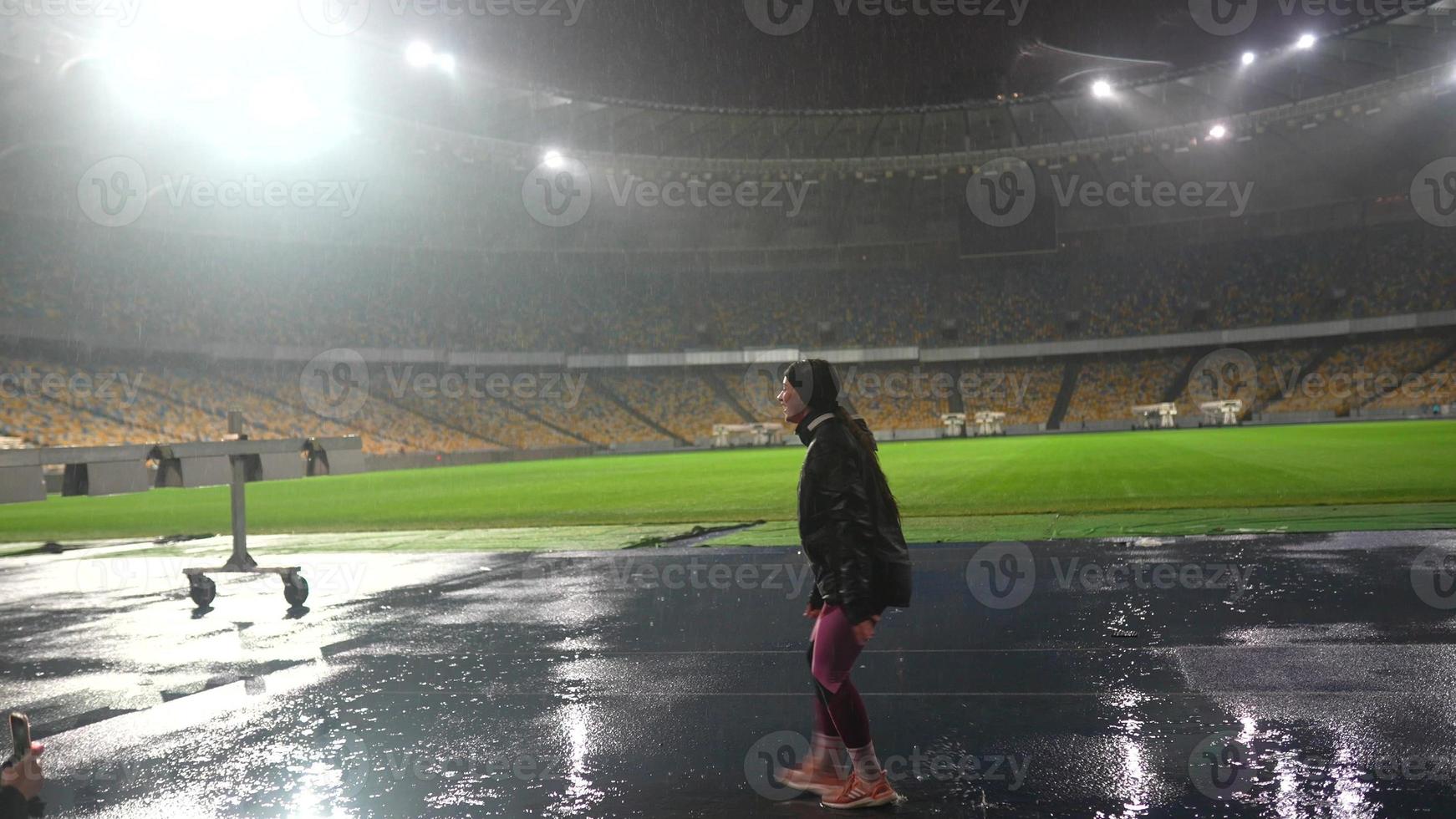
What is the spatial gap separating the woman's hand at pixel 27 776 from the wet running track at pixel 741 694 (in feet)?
0.48

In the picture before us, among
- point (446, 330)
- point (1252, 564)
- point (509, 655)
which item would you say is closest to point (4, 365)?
point (446, 330)

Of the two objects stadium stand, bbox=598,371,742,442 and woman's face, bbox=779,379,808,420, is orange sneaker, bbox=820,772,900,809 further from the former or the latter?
stadium stand, bbox=598,371,742,442

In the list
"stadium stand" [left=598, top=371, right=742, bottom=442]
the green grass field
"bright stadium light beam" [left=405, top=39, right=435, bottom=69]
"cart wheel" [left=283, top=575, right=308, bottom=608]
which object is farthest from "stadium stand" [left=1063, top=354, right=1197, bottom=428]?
"cart wheel" [left=283, top=575, right=308, bottom=608]

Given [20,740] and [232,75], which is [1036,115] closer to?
[232,75]

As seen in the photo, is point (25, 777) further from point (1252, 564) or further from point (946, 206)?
point (946, 206)

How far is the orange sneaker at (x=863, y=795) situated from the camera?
3775mm

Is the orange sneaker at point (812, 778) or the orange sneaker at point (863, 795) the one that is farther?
the orange sneaker at point (812, 778)

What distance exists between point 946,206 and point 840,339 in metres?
10.9

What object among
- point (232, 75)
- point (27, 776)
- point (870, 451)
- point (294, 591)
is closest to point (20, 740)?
point (27, 776)

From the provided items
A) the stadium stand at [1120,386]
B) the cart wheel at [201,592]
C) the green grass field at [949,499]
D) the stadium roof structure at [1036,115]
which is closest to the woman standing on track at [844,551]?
the cart wheel at [201,592]

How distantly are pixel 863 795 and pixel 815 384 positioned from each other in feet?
5.04

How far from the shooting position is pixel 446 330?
56031 mm

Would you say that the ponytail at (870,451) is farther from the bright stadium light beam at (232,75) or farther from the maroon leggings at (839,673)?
the bright stadium light beam at (232,75)

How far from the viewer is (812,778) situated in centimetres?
404
